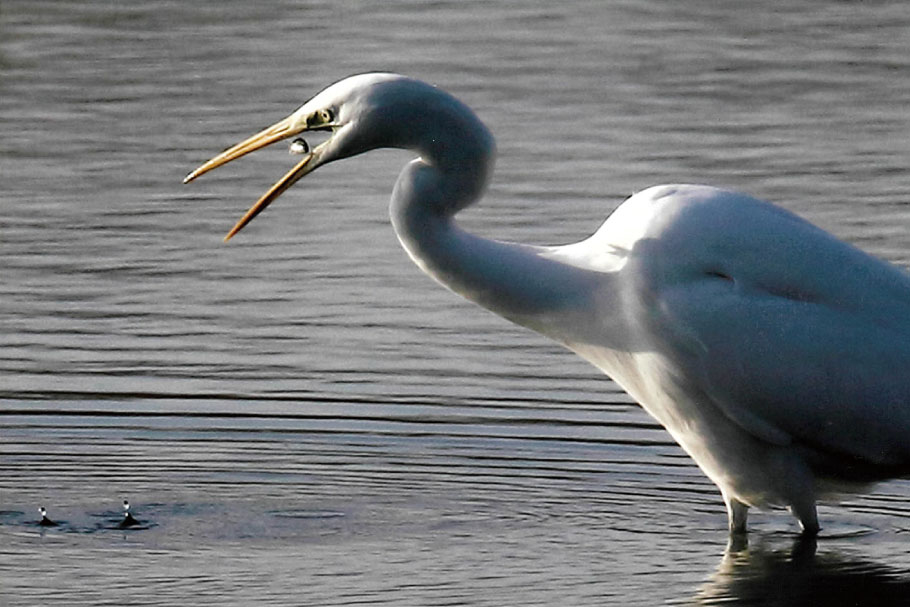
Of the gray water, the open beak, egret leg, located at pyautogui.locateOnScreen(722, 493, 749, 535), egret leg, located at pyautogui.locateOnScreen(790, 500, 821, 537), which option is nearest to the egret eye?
the open beak

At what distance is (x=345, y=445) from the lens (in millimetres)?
10188

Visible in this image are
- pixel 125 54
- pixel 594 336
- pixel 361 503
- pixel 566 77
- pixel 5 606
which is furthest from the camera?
pixel 125 54

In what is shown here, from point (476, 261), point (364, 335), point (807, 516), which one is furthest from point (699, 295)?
point (364, 335)

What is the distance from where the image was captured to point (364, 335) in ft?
38.4

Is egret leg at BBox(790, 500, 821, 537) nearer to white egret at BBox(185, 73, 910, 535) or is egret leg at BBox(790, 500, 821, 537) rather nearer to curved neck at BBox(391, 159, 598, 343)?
white egret at BBox(185, 73, 910, 535)

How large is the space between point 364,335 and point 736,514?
317cm

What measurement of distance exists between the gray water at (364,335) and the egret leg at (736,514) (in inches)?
3.9

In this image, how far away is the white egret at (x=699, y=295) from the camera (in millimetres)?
8320

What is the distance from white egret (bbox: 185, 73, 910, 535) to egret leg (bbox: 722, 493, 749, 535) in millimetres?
176

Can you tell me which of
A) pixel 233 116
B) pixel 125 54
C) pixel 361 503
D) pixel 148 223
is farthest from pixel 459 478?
pixel 125 54

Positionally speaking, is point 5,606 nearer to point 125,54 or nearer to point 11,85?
point 11,85

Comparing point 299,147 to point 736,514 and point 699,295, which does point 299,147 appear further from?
point 736,514

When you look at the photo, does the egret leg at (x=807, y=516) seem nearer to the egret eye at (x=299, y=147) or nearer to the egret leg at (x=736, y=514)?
the egret leg at (x=736, y=514)

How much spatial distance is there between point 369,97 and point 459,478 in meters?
2.11
